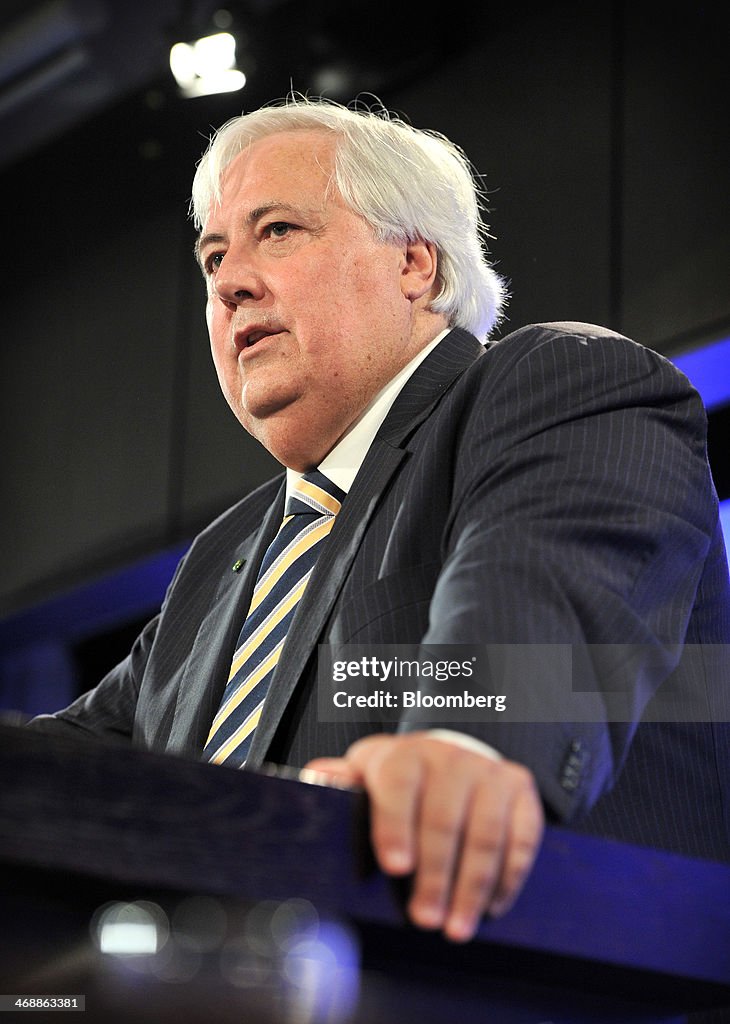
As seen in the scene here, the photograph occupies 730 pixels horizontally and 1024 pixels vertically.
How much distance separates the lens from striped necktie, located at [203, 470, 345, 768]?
1409mm

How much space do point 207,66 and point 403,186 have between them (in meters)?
1.76

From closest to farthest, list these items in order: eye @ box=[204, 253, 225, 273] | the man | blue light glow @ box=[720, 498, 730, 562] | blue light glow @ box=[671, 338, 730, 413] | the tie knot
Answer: the man < the tie knot < eye @ box=[204, 253, 225, 273] < blue light glow @ box=[720, 498, 730, 562] < blue light glow @ box=[671, 338, 730, 413]

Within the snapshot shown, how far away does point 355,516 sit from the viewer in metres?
1.43

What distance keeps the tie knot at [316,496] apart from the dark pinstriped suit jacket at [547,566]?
125 mm

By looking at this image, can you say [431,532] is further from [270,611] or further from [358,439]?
[358,439]

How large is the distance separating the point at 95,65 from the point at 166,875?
376cm

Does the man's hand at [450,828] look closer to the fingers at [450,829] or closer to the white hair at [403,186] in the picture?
the fingers at [450,829]

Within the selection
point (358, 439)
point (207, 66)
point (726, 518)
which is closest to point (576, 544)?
point (358, 439)

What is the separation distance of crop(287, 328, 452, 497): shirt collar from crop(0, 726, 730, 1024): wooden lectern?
3.20ft

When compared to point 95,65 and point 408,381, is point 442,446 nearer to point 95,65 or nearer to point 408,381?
point 408,381

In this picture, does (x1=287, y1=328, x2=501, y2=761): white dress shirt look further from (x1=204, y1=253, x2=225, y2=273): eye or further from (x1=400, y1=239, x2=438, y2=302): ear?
(x1=204, y1=253, x2=225, y2=273): eye

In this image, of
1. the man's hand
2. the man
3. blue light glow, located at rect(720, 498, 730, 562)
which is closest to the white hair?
the man

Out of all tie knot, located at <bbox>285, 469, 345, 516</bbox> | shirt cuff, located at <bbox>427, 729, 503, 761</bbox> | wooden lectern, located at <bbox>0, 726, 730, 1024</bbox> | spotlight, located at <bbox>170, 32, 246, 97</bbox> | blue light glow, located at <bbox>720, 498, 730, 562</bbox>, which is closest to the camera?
wooden lectern, located at <bbox>0, 726, 730, 1024</bbox>

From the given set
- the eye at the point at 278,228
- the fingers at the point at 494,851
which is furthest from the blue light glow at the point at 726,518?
the fingers at the point at 494,851
